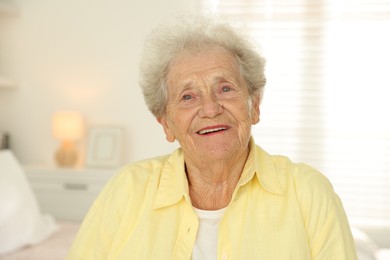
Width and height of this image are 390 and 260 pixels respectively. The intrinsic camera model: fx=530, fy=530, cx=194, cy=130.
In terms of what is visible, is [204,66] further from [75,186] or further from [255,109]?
[75,186]

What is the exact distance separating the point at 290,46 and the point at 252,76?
7.69 ft

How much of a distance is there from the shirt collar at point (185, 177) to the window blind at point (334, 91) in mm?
2261

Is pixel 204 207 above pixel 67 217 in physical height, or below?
above

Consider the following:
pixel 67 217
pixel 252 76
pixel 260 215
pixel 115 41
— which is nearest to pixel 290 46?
pixel 115 41

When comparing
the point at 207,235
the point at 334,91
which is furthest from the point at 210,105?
the point at 334,91

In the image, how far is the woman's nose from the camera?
57.3 inches

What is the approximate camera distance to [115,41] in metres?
4.10

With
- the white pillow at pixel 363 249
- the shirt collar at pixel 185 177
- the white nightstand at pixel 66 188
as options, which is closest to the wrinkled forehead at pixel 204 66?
the shirt collar at pixel 185 177

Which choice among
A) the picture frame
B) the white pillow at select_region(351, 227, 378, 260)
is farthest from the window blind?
the white pillow at select_region(351, 227, 378, 260)

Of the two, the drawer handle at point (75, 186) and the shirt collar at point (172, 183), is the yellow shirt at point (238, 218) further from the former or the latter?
the drawer handle at point (75, 186)

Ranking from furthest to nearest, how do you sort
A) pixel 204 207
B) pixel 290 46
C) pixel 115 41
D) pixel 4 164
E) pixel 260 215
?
pixel 115 41, pixel 290 46, pixel 4 164, pixel 204 207, pixel 260 215

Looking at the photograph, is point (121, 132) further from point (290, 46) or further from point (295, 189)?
point (295, 189)

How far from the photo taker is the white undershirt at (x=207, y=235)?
1.42 meters

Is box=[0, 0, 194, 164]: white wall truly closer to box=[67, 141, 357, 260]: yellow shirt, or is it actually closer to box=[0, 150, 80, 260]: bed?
box=[0, 150, 80, 260]: bed
